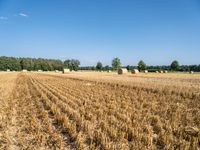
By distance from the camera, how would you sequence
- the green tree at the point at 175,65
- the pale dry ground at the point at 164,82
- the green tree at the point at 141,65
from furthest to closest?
1. the green tree at the point at 141,65
2. the green tree at the point at 175,65
3. the pale dry ground at the point at 164,82

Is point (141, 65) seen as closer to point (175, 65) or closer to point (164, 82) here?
point (175, 65)

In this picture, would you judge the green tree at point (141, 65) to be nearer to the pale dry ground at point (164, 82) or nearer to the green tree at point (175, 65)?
the green tree at point (175, 65)

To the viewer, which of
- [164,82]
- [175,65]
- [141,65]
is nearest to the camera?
[164,82]

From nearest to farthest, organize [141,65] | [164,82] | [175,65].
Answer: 1. [164,82]
2. [175,65]
3. [141,65]

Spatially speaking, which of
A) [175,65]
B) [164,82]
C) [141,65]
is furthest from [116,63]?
[164,82]

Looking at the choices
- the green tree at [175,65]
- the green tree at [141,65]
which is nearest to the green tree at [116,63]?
the green tree at [141,65]

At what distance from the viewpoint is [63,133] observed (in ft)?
20.8

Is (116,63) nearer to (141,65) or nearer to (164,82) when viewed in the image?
(141,65)

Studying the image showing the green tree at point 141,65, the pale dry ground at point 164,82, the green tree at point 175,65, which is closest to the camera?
the pale dry ground at point 164,82

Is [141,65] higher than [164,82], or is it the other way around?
[141,65]

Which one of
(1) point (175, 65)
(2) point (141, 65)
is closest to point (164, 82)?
(1) point (175, 65)

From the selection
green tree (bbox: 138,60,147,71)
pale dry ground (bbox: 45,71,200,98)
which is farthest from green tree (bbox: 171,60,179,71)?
pale dry ground (bbox: 45,71,200,98)

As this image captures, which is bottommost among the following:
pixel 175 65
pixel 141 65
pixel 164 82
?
pixel 164 82

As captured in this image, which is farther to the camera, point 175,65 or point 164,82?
point 175,65
